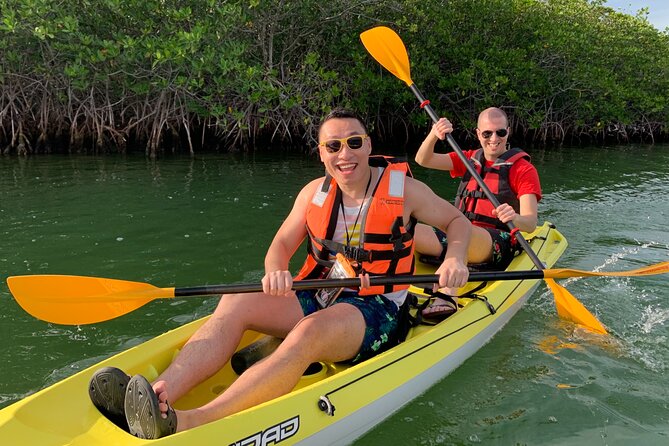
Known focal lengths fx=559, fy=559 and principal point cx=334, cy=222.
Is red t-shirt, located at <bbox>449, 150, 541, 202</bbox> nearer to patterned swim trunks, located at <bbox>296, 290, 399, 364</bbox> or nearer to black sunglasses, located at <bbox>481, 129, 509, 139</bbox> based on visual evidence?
black sunglasses, located at <bbox>481, 129, 509, 139</bbox>

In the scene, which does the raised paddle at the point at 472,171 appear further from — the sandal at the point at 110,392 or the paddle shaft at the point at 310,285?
the sandal at the point at 110,392

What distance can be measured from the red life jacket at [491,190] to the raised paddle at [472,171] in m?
0.21

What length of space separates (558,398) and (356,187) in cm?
166

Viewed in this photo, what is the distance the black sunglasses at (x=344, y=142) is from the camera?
2.71 meters

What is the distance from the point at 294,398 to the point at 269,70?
9853mm

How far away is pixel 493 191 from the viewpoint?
4.63 m

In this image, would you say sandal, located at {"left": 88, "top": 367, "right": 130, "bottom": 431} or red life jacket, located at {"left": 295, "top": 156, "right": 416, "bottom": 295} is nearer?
sandal, located at {"left": 88, "top": 367, "right": 130, "bottom": 431}

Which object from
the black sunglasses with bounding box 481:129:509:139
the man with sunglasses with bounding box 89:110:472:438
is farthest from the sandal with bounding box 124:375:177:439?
the black sunglasses with bounding box 481:129:509:139

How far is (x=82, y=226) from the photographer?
20.9 feet

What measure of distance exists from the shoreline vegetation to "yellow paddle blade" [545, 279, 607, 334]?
7849mm

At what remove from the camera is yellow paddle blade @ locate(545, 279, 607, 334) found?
3.72m

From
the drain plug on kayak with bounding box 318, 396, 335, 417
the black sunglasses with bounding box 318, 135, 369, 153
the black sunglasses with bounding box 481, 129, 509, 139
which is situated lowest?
the drain plug on kayak with bounding box 318, 396, 335, 417

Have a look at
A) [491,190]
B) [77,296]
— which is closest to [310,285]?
[77,296]

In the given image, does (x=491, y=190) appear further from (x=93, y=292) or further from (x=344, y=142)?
(x=93, y=292)
